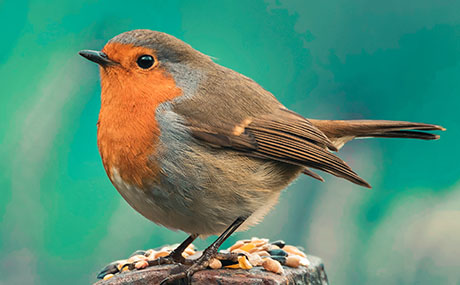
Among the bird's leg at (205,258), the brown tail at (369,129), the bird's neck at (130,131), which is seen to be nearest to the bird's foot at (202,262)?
the bird's leg at (205,258)

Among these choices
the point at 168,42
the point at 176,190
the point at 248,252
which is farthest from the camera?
the point at 248,252

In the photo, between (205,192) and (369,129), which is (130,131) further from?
(369,129)

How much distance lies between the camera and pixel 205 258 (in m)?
2.36

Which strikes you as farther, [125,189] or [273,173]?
[273,173]

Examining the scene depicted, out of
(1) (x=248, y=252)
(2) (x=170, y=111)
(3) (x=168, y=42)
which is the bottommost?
(1) (x=248, y=252)

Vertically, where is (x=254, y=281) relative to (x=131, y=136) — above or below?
below

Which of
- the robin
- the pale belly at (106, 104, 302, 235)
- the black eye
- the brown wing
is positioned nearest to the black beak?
the robin

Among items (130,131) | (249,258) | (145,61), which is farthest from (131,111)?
(249,258)

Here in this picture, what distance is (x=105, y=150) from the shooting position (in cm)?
229

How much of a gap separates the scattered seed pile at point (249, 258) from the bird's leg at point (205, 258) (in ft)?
0.11

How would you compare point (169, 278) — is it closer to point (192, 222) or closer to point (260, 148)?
point (192, 222)

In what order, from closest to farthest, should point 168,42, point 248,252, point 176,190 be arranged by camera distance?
1. point 176,190
2. point 168,42
3. point 248,252

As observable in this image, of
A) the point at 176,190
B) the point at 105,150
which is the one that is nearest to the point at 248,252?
the point at 176,190

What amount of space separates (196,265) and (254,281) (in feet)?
0.86
